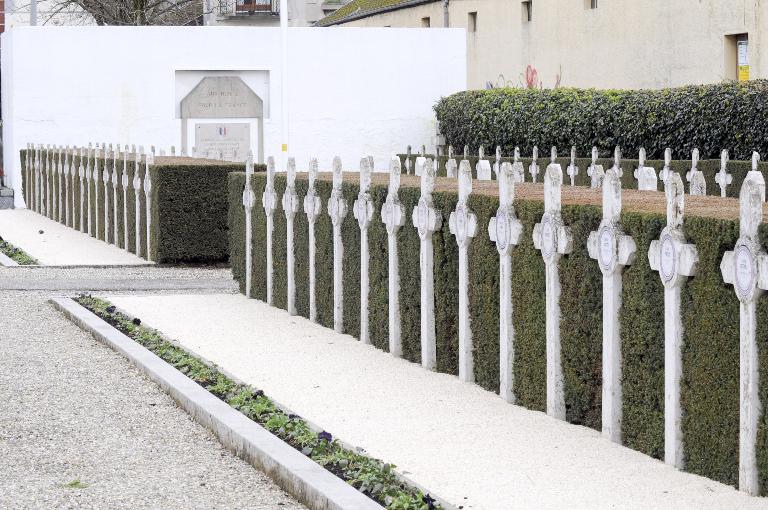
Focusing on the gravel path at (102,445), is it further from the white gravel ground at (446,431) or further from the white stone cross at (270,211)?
the white stone cross at (270,211)

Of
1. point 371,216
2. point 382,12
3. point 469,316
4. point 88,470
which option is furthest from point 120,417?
point 382,12

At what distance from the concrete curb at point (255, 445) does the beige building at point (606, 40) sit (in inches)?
799

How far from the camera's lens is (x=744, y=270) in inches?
241

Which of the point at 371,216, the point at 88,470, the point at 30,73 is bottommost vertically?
the point at 88,470

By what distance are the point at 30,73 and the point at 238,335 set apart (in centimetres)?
2164

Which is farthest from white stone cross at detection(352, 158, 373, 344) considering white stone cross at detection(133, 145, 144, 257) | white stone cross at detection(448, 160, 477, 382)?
white stone cross at detection(133, 145, 144, 257)

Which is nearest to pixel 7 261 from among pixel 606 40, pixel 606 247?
pixel 606 247

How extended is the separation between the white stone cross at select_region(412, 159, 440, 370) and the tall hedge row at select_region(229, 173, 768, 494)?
6 cm

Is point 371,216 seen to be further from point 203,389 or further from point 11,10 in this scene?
point 11,10

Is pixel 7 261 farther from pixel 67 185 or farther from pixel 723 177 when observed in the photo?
pixel 723 177

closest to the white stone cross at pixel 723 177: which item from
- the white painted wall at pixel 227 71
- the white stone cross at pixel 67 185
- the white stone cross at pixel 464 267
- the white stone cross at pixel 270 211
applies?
the white stone cross at pixel 270 211

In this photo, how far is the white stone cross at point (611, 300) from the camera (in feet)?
23.8

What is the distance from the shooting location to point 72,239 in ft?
72.2

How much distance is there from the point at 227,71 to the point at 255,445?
26.0 m
